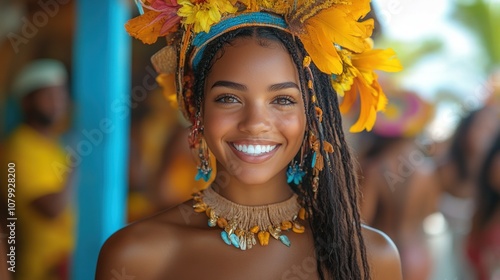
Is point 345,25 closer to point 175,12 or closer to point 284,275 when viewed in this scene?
point 175,12

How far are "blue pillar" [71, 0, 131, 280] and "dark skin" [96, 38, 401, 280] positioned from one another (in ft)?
1.36

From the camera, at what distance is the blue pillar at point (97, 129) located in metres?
2.63

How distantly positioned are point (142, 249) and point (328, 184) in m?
0.64

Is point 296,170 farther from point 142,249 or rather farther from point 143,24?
point 143,24

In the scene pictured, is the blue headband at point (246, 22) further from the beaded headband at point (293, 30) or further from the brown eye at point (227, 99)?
the brown eye at point (227, 99)

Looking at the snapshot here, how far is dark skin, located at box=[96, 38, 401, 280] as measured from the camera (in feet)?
7.04

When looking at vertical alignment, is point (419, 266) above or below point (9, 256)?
below

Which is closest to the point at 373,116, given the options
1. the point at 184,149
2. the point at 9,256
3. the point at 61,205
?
the point at 9,256

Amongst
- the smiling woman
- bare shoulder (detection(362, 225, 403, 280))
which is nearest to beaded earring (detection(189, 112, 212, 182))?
the smiling woman

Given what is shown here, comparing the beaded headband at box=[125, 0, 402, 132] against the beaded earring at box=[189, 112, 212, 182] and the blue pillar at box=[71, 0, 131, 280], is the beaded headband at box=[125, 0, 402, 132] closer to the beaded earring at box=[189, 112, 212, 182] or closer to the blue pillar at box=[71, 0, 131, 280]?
the beaded earring at box=[189, 112, 212, 182]

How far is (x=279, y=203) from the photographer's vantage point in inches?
90.5

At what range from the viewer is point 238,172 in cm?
219

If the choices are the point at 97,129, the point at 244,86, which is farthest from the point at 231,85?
the point at 97,129

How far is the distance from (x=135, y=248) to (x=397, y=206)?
8.27ft
